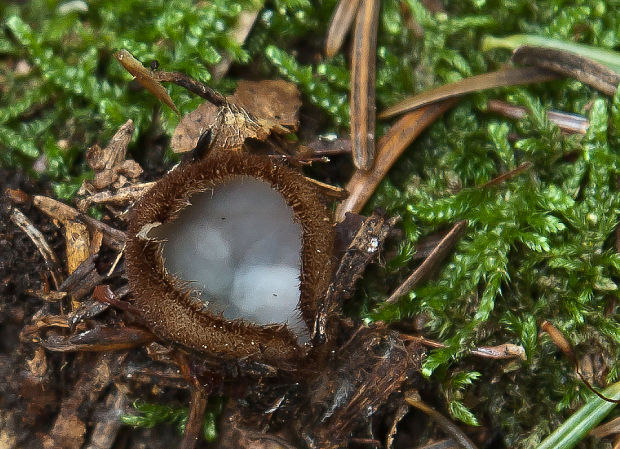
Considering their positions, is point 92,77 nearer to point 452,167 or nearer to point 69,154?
point 69,154

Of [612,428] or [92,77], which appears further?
[92,77]

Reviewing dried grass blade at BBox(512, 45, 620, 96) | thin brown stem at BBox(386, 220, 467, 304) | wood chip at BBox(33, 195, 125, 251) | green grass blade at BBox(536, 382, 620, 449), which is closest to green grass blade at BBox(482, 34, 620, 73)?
dried grass blade at BBox(512, 45, 620, 96)

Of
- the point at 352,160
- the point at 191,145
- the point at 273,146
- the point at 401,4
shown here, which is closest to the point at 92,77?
the point at 191,145

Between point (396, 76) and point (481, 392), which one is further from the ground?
point (396, 76)

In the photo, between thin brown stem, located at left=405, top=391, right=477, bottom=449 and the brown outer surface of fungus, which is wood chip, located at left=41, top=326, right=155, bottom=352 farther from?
thin brown stem, located at left=405, top=391, right=477, bottom=449

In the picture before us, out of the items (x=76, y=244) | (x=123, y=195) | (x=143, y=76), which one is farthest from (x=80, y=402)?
(x=143, y=76)

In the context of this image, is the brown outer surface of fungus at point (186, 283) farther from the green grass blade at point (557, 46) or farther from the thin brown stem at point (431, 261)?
the green grass blade at point (557, 46)

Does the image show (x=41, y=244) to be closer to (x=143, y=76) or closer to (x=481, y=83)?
(x=143, y=76)
